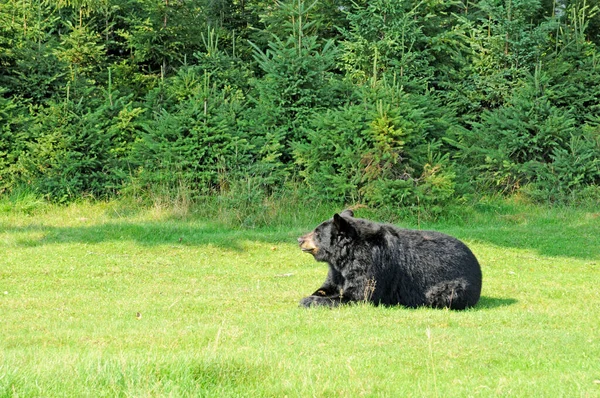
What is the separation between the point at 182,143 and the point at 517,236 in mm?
7743

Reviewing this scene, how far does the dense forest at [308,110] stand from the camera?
55.7ft

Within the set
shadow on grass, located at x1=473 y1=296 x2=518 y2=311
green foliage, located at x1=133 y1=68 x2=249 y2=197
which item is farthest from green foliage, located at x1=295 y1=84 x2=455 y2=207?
shadow on grass, located at x1=473 y1=296 x2=518 y2=311

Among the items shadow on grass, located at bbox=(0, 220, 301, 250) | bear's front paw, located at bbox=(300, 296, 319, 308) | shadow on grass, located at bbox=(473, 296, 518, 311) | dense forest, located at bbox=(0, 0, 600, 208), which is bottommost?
shadow on grass, located at bbox=(0, 220, 301, 250)

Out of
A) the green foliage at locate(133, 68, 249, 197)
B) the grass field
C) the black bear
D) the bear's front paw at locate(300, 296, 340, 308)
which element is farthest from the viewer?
the green foliage at locate(133, 68, 249, 197)

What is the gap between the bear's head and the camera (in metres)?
8.54

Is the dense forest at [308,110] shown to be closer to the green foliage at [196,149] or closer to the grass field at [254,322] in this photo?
the green foliage at [196,149]

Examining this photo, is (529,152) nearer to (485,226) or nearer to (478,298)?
(485,226)

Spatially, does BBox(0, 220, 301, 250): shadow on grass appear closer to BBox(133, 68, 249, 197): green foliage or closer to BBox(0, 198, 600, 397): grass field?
BBox(0, 198, 600, 397): grass field

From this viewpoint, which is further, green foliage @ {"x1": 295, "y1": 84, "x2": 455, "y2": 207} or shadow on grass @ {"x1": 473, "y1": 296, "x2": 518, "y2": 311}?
green foliage @ {"x1": 295, "y1": 84, "x2": 455, "y2": 207}

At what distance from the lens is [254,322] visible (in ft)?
24.4

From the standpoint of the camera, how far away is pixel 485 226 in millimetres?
16078

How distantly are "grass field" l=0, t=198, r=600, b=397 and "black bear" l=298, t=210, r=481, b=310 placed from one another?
0.28m

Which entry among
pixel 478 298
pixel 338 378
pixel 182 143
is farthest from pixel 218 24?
pixel 338 378

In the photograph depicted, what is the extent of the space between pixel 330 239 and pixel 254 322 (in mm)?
1583
